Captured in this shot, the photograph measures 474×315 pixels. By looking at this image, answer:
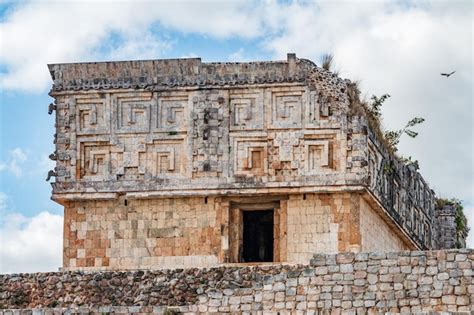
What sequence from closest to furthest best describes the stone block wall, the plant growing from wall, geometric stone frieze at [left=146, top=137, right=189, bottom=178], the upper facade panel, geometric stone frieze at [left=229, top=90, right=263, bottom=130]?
the stone block wall → the upper facade panel → geometric stone frieze at [left=229, top=90, right=263, bottom=130] → geometric stone frieze at [left=146, top=137, right=189, bottom=178] → the plant growing from wall

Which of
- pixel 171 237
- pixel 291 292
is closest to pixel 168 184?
pixel 171 237

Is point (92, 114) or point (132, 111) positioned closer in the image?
point (132, 111)

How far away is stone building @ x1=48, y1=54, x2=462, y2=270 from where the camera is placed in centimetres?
3072

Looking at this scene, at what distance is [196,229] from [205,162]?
1.32m

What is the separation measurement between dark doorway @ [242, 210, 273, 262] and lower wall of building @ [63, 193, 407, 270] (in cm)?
89

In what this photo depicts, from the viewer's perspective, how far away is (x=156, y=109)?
3150 centimetres

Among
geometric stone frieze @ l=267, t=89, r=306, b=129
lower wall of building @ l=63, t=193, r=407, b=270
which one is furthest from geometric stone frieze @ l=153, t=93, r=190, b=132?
geometric stone frieze @ l=267, t=89, r=306, b=129

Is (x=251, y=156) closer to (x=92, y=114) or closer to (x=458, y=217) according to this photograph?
(x=92, y=114)

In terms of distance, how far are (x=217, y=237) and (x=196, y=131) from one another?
2.14m

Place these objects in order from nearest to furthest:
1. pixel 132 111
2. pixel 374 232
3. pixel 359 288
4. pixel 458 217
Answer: pixel 359 288
pixel 132 111
pixel 374 232
pixel 458 217

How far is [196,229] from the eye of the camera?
3100 centimetres

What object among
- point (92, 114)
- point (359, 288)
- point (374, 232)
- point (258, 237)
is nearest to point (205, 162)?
point (258, 237)

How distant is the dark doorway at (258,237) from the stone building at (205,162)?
0.40 ft

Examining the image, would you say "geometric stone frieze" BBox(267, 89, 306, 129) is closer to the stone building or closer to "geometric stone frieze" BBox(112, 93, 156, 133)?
the stone building
